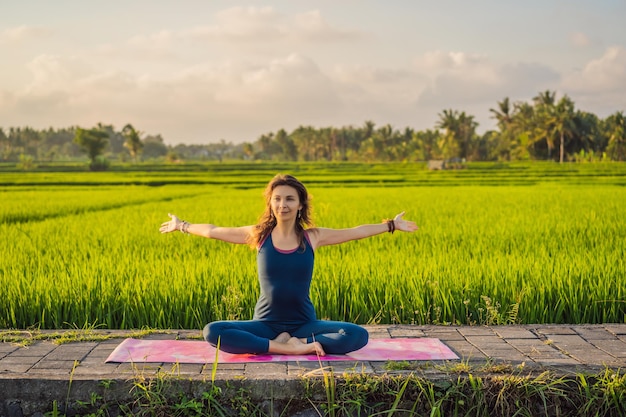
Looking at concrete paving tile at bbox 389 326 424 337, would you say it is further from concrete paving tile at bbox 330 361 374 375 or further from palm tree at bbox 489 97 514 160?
palm tree at bbox 489 97 514 160

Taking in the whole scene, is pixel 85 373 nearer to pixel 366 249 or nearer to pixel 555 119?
pixel 366 249

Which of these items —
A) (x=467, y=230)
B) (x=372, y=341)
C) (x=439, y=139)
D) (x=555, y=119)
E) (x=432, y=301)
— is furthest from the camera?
(x=439, y=139)

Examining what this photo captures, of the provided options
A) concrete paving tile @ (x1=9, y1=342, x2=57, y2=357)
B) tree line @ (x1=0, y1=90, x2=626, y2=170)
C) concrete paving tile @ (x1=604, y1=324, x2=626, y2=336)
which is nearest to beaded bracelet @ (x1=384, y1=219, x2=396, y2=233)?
concrete paving tile @ (x1=604, y1=324, x2=626, y2=336)

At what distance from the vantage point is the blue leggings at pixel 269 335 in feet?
11.2

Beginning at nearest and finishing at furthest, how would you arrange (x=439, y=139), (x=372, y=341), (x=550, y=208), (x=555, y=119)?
(x=372, y=341)
(x=550, y=208)
(x=555, y=119)
(x=439, y=139)

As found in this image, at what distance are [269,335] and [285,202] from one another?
Result: 0.64 metres

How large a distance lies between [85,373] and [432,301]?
2352mm

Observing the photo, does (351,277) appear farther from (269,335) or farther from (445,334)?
(269,335)

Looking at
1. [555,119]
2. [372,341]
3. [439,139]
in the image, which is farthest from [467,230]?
[439,139]

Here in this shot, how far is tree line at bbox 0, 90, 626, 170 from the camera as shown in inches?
2044

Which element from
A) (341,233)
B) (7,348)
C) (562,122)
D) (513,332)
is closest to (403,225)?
(341,233)

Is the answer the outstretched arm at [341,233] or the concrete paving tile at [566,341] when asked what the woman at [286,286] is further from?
the concrete paving tile at [566,341]

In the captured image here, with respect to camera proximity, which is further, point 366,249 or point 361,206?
point 361,206

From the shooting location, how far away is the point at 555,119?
51094mm
